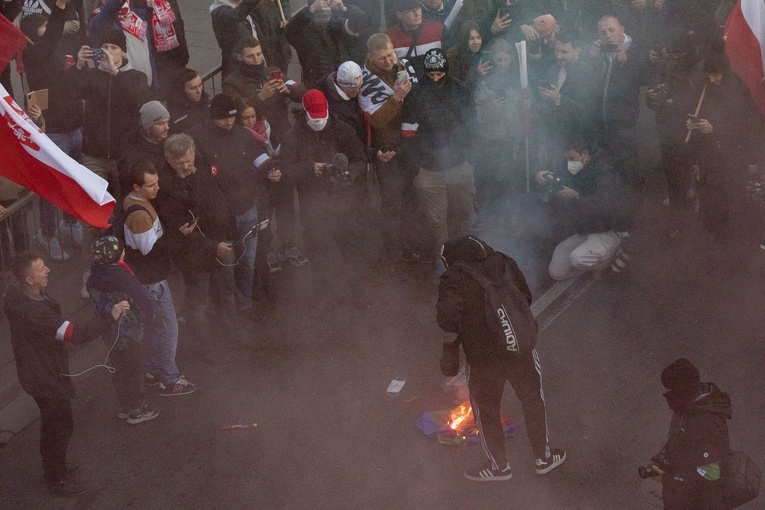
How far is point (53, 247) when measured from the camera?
829cm

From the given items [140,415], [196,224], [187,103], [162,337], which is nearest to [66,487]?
[140,415]

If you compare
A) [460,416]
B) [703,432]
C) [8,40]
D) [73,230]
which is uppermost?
[8,40]

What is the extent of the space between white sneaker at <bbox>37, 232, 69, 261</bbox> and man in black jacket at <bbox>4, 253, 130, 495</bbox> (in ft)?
8.10

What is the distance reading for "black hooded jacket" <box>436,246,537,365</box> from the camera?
568cm

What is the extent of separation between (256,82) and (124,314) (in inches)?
109

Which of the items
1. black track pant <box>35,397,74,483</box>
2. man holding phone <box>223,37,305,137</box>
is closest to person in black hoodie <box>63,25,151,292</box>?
man holding phone <box>223,37,305,137</box>

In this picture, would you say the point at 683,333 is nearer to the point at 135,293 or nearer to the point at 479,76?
the point at 479,76

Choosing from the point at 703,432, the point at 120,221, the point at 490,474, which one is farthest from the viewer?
the point at 120,221

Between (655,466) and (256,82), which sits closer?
(655,466)

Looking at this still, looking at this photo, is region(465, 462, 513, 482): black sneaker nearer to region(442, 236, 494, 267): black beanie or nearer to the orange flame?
the orange flame

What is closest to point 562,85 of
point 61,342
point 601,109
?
point 601,109

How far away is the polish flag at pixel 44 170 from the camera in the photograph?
5227 millimetres

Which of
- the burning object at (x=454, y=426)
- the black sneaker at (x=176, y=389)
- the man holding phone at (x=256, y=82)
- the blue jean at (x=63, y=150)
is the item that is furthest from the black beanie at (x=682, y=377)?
the blue jean at (x=63, y=150)

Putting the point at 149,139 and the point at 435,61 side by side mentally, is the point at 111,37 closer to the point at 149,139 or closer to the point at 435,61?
the point at 149,139
